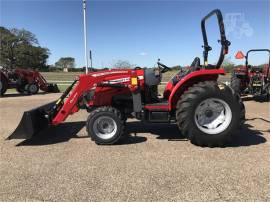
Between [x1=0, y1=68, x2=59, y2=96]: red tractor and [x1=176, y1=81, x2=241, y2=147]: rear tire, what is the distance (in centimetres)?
1339

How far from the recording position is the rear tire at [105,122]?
598 cm

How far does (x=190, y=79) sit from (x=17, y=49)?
63823mm

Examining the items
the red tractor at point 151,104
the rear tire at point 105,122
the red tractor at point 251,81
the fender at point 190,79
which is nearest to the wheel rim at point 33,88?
the red tractor at point 251,81

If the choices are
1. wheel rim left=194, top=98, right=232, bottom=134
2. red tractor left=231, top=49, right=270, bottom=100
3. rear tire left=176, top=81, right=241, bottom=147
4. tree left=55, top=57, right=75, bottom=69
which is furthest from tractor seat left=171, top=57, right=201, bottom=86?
tree left=55, top=57, right=75, bottom=69

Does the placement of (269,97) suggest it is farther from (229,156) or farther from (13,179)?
(13,179)

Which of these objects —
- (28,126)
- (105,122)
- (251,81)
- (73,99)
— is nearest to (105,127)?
(105,122)

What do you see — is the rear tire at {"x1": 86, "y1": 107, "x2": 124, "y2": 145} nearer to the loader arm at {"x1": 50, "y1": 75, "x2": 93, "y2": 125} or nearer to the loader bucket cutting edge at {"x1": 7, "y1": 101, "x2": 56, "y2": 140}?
the loader arm at {"x1": 50, "y1": 75, "x2": 93, "y2": 125}

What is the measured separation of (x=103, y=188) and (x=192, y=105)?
2.42 m

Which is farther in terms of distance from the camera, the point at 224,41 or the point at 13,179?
the point at 224,41

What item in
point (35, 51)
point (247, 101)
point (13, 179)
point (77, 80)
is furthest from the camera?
point (35, 51)

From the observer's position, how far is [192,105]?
5.75m

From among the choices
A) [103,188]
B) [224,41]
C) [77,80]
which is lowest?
[103,188]

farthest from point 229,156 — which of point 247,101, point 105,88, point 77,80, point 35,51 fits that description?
point 35,51

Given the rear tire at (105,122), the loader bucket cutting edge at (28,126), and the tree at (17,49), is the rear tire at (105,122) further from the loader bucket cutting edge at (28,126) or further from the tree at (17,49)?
the tree at (17,49)
